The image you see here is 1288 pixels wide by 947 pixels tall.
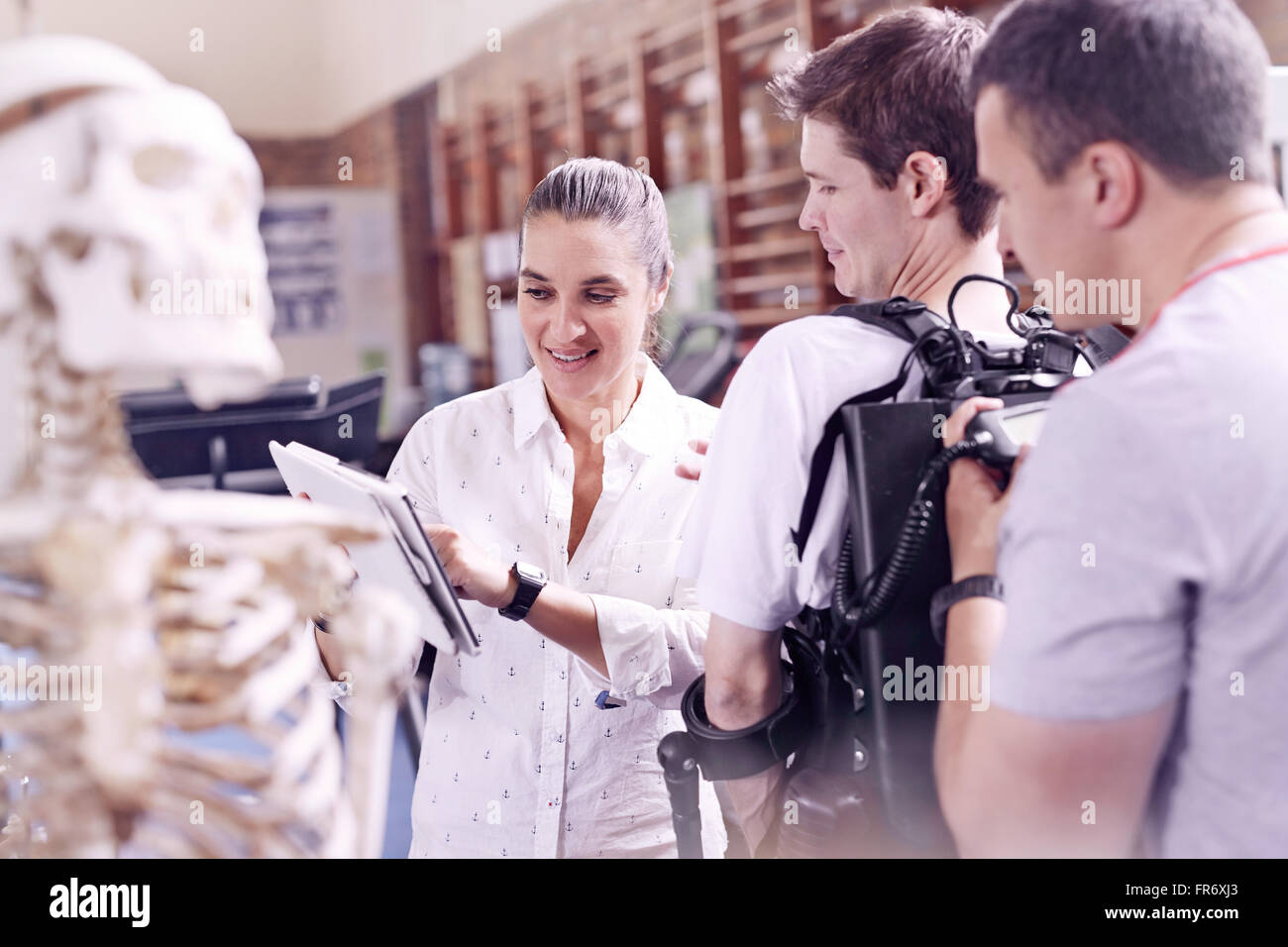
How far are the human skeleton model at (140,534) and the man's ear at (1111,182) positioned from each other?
2.00 feet

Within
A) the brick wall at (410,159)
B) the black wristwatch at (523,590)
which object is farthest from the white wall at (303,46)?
the black wristwatch at (523,590)

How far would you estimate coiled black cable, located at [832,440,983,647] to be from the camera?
103 centimetres

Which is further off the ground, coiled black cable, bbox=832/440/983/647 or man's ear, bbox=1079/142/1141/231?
man's ear, bbox=1079/142/1141/231

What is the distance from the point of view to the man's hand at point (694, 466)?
1.52 metres

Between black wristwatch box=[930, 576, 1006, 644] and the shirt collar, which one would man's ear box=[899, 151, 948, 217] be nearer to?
black wristwatch box=[930, 576, 1006, 644]

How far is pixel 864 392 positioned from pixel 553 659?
68 centimetres

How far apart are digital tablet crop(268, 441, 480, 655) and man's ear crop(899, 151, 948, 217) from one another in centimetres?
62

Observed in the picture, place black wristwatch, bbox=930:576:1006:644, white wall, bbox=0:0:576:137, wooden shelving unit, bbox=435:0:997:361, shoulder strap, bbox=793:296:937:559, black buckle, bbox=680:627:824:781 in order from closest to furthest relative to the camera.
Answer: black wristwatch, bbox=930:576:1006:644 → shoulder strap, bbox=793:296:937:559 → black buckle, bbox=680:627:824:781 → wooden shelving unit, bbox=435:0:997:361 → white wall, bbox=0:0:576:137

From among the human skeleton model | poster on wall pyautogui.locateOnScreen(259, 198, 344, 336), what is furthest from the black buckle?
poster on wall pyautogui.locateOnScreen(259, 198, 344, 336)

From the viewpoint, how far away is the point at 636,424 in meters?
1.76

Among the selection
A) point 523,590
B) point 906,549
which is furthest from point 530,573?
point 906,549

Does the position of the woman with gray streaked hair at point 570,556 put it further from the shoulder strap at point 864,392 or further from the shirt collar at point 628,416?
the shoulder strap at point 864,392
